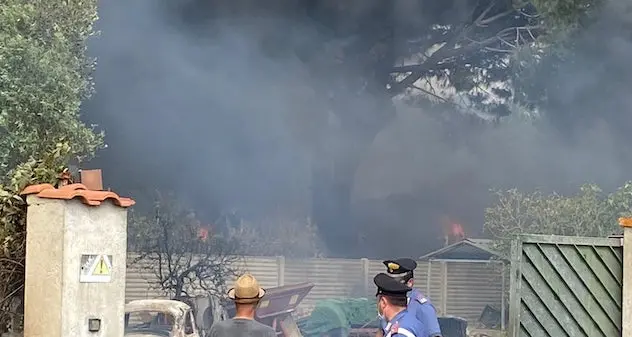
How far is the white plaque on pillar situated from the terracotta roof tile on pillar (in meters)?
0.25

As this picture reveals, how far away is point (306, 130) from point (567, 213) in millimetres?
8005

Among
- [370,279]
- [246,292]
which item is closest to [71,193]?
[246,292]

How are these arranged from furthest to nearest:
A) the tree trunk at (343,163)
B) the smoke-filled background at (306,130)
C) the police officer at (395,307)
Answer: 1. the tree trunk at (343,163)
2. the smoke-filled background at (306,130)
3. the police officer at (395,307)

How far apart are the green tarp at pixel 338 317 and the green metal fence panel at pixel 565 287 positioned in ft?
24.9

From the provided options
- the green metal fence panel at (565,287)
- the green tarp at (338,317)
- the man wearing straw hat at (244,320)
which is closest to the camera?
the man wearing straw hat at (244,320)

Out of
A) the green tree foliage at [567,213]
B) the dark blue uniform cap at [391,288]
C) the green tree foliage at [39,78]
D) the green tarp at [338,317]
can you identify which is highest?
the green tree foliage at [39,78]

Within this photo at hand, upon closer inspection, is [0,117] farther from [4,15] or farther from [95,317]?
[95,317]

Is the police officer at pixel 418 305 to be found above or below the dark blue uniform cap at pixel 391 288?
below

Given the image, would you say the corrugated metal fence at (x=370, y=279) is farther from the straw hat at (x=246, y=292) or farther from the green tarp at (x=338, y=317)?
the straw hat at (x=246, y=292)

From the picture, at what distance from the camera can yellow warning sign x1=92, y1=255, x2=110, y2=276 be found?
432 cm

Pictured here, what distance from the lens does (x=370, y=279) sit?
57.7 feet

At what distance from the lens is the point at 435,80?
19.4 m

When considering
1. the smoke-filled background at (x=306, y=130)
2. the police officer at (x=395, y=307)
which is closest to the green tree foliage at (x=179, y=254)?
the smoke-filled background at (x=306, y=130)

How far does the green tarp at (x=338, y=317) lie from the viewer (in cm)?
1362
